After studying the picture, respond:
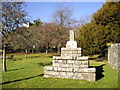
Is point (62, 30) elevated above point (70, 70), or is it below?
above

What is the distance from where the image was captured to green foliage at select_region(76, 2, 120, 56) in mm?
18016

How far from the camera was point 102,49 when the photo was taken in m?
19.8

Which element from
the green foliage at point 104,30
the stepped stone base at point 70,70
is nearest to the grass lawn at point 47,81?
the stepped stone base at point 70,70

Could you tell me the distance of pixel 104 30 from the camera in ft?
62.1

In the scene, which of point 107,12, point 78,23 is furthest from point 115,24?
point 78,23

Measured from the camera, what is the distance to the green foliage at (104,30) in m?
18.0

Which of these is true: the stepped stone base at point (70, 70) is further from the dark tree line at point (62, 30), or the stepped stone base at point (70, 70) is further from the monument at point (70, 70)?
the dark tree line at point (62, 30)

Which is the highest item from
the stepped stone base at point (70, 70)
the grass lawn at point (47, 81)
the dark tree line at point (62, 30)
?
the dark tree line at point (62, 30)

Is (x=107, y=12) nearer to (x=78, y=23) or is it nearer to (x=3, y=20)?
(x=3, y=20)

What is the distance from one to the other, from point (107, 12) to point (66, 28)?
16009mm

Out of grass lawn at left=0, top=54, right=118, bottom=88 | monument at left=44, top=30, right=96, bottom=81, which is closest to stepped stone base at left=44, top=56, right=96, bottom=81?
monument at left=44, top=30, right=96, bottom=81

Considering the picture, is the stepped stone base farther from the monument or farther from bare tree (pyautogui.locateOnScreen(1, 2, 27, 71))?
bare tree (pyautogui.locateOnScreen(1, 2, 27, 71))

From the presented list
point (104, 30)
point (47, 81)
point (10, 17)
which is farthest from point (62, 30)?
point (47, 81)

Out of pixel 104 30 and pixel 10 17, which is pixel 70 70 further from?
pixel 104 30
